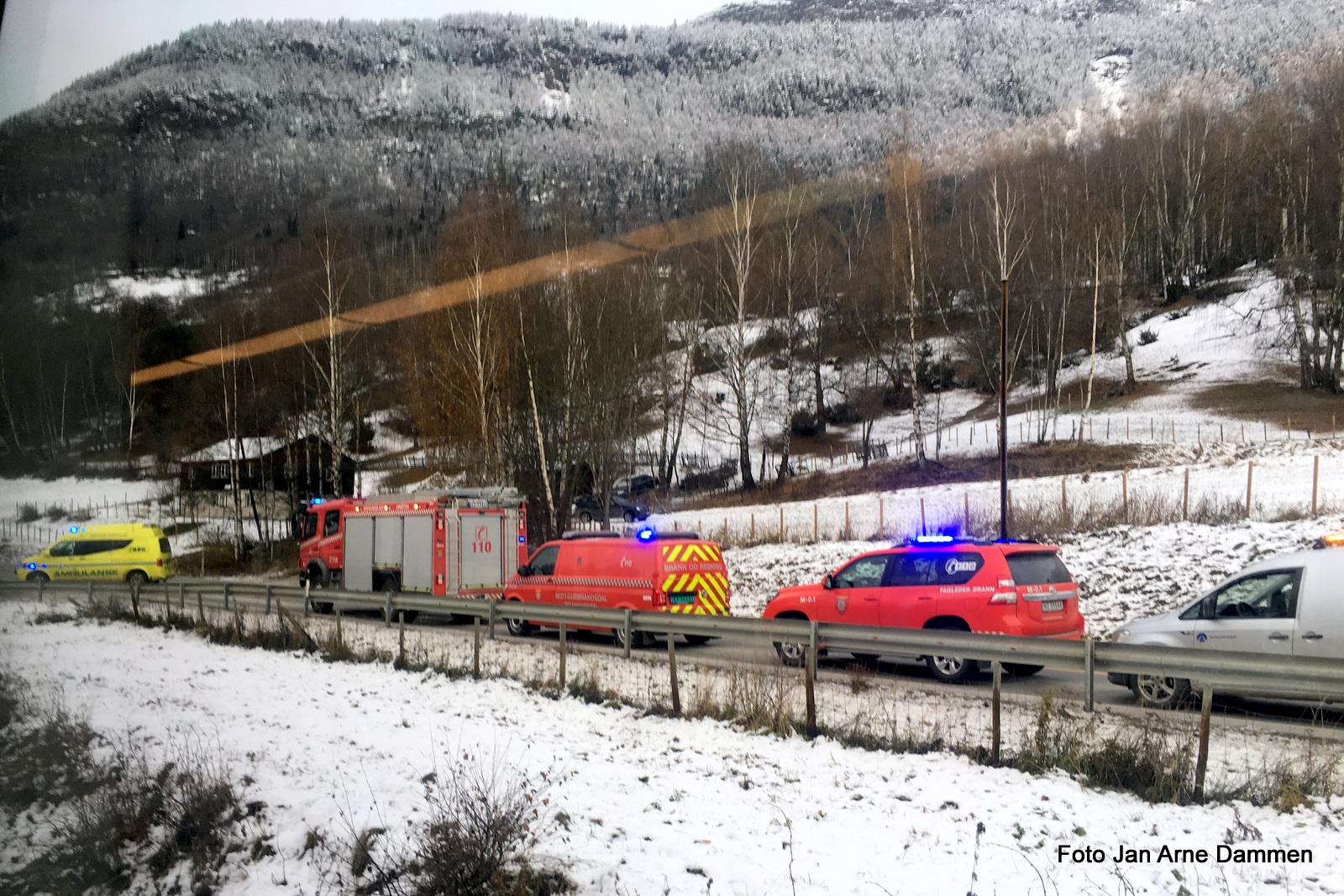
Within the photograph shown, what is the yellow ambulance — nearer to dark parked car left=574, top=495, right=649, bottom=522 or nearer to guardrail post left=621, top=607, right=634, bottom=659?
guardrail post left=621, top=607, right=634, bottom=659

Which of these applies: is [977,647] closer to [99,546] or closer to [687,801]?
[687,801]

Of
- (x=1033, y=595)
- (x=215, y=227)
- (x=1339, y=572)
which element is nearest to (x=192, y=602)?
(x=215, y=227)

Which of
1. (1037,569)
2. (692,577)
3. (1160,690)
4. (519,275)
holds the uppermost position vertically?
(519,275)

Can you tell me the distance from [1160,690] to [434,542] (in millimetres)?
14342

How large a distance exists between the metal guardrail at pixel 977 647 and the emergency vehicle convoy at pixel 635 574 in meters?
1.83

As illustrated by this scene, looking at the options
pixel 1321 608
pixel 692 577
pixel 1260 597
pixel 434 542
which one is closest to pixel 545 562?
pixel 692 577

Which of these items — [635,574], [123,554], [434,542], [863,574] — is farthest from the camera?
[123,554]

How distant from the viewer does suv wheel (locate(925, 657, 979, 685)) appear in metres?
11.9

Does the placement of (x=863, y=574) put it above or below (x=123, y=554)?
above

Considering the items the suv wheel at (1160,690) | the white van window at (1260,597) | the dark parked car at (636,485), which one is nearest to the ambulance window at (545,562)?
the suv wheel at (1160,690)

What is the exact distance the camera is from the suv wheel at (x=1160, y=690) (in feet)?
32.8

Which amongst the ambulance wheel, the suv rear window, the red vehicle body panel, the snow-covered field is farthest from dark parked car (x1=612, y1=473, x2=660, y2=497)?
the snow-covered field

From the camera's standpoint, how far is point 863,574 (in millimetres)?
13703

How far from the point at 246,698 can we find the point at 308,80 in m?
13.2
